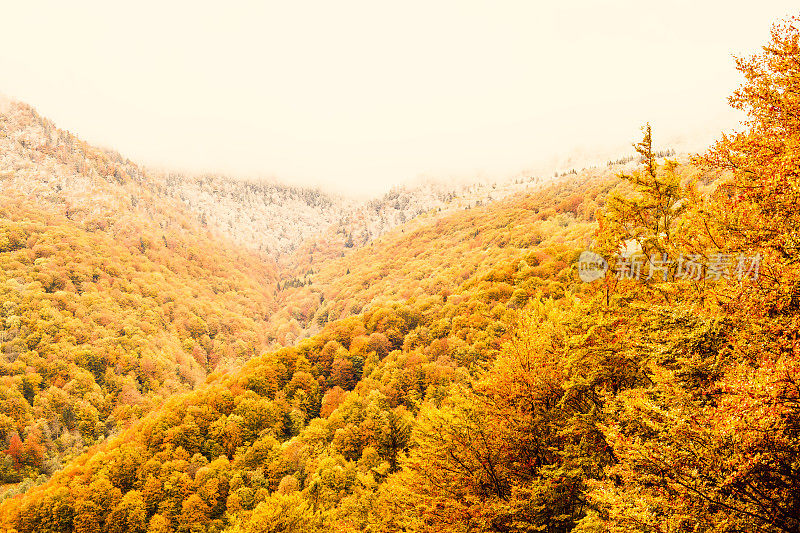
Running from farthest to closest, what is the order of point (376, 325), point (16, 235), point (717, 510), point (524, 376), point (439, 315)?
point (16, 235) < point (376, 325) < point (439, 315) < point (524, 376) < point (717, 510)

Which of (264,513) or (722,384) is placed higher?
(722,384)

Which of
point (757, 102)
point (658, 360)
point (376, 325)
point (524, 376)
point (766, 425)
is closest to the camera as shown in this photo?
point (766, 425)

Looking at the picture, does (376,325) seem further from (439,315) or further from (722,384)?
(722,384)

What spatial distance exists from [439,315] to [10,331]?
135m

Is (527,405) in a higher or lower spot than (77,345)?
higher

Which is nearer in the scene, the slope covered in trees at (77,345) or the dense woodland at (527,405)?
the dense woodland at (527,405)

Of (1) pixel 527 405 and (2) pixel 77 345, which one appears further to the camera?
(2) pixel 77 345

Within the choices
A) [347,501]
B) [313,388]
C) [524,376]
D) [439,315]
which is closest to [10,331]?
[313,388]

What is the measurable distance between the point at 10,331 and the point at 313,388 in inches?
4594

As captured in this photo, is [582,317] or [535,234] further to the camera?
[535,234]

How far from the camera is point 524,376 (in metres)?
15.3

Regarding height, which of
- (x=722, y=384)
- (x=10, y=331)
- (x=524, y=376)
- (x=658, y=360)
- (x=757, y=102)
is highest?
(x=757, y=102)

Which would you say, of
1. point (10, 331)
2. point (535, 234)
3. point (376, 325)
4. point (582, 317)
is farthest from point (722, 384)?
point (10, 331)

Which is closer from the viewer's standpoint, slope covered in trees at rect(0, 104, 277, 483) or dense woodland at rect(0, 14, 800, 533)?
dense woodland at rect(0, 14, 800, 533)
